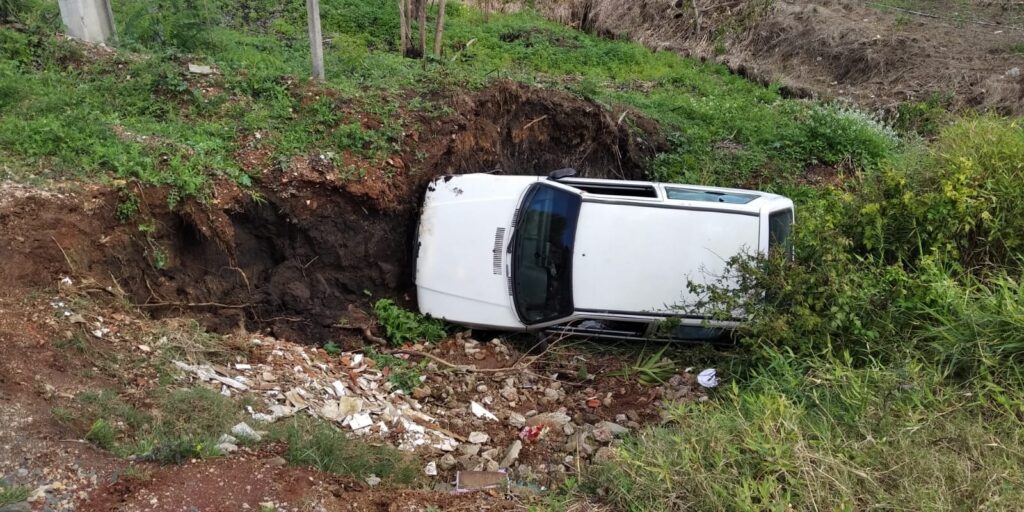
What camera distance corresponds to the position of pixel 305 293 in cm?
625

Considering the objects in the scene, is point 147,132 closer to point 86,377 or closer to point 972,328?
point 86,377

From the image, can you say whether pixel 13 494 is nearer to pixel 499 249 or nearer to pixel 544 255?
pixel 499 249

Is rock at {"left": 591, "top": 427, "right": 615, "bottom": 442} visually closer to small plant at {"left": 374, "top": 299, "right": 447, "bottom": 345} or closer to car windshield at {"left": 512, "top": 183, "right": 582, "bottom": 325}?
car windshield at {"left": 512, "top": 183, "right": 582, "bottom": 325}

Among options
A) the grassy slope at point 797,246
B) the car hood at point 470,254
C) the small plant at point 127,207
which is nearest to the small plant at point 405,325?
the car hood at point 470,254

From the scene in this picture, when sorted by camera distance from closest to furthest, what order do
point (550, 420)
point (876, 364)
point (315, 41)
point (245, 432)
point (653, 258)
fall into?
point (245, 432) → point (876, 364) → point (550, 420) → point (653, 258) → point (315, 41)

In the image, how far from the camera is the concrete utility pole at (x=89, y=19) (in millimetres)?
7539

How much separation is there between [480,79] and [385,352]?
3.79 m

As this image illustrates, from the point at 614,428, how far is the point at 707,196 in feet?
8.21

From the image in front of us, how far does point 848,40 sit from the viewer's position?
1395 cm

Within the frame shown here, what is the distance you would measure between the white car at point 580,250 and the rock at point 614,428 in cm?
105

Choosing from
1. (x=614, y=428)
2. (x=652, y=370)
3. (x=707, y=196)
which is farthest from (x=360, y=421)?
(x=707, y=196)

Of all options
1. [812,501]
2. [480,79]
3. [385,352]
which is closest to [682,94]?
[480,79]

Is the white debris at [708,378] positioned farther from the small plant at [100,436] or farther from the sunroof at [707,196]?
the small plant at [100,436]

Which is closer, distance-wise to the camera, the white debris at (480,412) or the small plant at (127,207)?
the small plant at (127,207)
